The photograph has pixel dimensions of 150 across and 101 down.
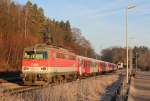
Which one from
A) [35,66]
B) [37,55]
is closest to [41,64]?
[35,66]

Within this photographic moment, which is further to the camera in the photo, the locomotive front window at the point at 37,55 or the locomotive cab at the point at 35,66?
the locomotive front window at the point at 37,55

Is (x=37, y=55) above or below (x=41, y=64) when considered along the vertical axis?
above

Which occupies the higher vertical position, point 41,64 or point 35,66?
point 41,64

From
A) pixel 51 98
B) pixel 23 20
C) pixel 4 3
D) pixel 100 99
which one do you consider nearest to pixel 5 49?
pixel 4 3

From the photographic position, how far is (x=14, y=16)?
77562 millimetres

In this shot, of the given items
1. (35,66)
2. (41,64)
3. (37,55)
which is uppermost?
(37,55)

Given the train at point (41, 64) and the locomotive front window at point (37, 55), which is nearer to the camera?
the train at point (41, 64)

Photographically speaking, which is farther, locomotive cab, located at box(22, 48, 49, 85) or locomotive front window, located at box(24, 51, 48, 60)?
locomotive front window, located at box(24, 51, 48, 60)

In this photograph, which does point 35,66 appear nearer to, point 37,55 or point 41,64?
point 41,64

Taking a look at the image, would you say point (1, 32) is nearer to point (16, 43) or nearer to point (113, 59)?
point (16, 43)

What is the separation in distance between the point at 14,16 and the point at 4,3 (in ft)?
15.1

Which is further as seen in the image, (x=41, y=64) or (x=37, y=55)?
(x=37, y=55)

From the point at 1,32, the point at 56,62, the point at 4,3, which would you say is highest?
the point at 4,3

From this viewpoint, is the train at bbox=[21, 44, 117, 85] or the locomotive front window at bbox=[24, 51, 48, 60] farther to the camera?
the locomotive front window at bbox=[24, 51, 48, 60]
